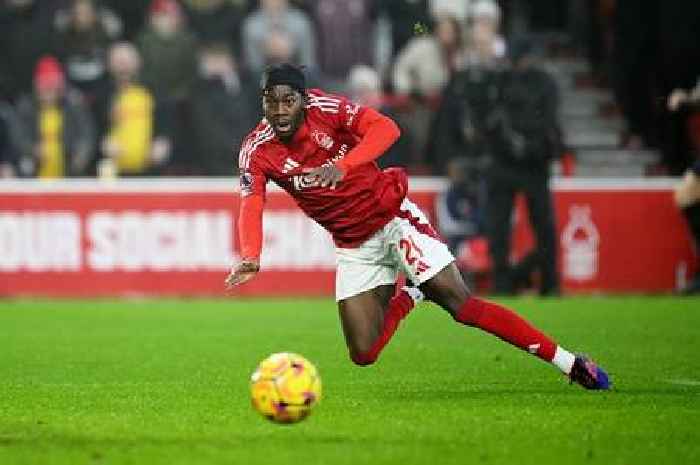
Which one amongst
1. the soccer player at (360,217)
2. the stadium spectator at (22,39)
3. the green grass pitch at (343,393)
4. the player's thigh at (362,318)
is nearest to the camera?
the green grass pitch at (343,393)

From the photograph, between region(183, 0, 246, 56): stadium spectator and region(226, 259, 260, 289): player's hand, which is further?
region(183, 0, 246, 56): stadium spectator

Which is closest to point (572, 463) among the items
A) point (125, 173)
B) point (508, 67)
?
point (508, 67)

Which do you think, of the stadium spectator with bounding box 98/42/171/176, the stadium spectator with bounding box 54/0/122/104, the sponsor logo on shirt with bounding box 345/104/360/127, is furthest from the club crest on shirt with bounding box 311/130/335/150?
the stadium spectator with bounding box 54/0/122/104

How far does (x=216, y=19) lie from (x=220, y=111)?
4.29ft

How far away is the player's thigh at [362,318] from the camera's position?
9.95 meters

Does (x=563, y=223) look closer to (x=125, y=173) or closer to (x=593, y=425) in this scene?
(x=125, y=173)

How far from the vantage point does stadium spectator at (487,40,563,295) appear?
18281 mm

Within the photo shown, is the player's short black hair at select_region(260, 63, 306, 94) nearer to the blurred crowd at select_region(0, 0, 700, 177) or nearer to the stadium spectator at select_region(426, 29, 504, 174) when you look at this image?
the stadium spectator at select_region(426, 29, 504, 174)

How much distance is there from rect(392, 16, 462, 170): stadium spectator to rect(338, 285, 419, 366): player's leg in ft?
A: 33.2

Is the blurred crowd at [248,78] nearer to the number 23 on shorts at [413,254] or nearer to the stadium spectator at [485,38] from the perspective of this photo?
the stadium spectator at [485,38]

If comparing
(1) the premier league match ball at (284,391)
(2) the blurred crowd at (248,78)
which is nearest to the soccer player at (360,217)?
(1) the premier league match ball at (284,391)

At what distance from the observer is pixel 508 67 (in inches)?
725

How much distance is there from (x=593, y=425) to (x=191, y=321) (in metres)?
8.10

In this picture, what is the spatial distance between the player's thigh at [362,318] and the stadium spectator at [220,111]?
10.4 metres
